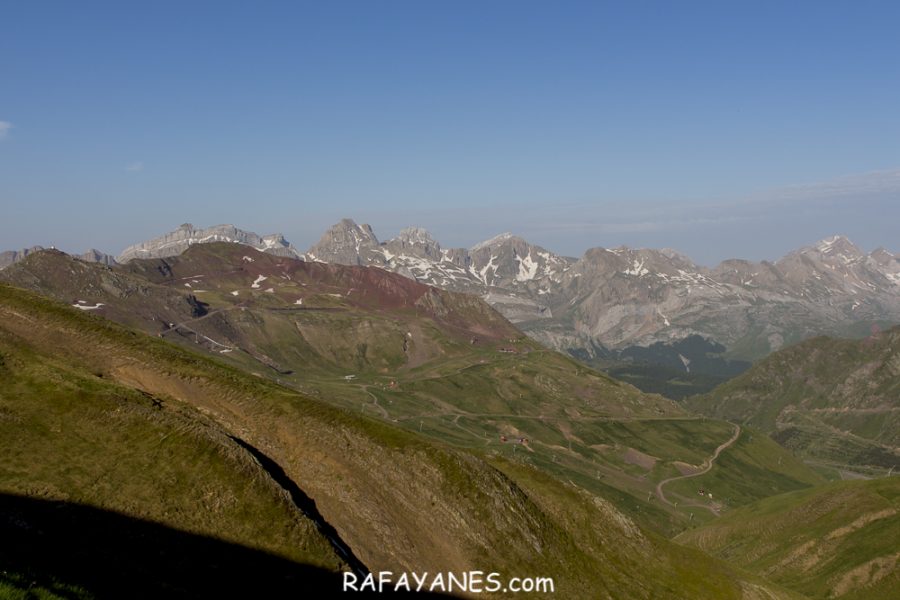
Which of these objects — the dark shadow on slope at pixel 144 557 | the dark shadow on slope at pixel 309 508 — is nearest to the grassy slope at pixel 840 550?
the dark shadow on slope at pixel 309 508

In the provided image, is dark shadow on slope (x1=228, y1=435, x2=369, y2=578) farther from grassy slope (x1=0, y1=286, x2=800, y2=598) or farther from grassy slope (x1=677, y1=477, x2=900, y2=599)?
grassy slope (x1=677, y1=477, x2=900, y2=599)

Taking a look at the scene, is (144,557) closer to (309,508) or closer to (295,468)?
(309,508)

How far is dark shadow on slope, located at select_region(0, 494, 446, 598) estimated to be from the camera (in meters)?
Result: 42.2

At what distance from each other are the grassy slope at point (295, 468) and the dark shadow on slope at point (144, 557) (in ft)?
7.79

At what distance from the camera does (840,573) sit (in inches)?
6122

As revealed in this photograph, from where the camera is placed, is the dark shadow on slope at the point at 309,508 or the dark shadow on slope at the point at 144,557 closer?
the dark shadow on slope at the point at 144,557

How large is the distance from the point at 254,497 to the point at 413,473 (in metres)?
25.8

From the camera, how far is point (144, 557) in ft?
163

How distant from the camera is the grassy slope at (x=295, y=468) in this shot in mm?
59656

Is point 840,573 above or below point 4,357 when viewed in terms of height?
below

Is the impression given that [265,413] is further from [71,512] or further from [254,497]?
[71,512]

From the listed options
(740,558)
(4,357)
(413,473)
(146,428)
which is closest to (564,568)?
(413,473)

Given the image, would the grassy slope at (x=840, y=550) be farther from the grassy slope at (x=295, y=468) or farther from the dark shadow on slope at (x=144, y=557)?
the dark shadow on slope at (x=144, y=557)

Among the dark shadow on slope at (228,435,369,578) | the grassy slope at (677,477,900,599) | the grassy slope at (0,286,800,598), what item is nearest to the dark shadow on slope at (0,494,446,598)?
the grassy slope at (0,286,800,598)
